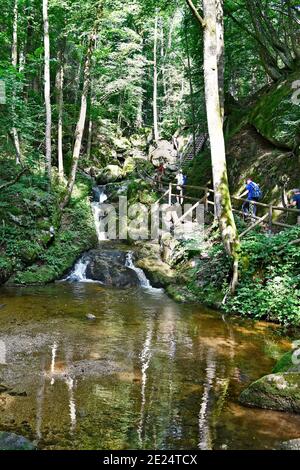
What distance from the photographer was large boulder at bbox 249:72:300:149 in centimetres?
1653

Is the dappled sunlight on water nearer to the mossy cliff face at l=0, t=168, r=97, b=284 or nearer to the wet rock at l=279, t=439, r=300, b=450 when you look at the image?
the wet rock at l=279, t=439, r=300, b=450

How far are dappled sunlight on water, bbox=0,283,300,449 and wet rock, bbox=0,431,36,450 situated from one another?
31 cm

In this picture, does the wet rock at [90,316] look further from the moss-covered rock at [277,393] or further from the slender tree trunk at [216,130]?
the moss-covered rock at [277,393]

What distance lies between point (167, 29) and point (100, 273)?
1356 inches

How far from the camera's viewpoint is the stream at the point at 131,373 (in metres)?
5.67

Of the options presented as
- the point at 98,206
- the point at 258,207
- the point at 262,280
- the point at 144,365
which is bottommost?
the point at 144,365

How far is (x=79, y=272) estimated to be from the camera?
1680 cm

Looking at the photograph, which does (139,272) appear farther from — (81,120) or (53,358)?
(53,358)

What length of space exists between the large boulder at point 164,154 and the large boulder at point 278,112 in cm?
1222

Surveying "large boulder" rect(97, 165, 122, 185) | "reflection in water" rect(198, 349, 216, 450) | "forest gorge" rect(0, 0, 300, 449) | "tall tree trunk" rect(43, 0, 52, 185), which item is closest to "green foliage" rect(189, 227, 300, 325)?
"forest gorge" rect(0, 0, 300, 449)

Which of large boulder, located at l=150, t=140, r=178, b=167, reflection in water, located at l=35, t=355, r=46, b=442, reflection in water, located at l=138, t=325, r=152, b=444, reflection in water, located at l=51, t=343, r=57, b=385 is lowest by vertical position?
reflection in water, located at l=138, t=325, r=152, b=444

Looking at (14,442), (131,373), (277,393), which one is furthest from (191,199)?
(14,442)

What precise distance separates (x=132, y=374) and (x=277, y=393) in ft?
8.77

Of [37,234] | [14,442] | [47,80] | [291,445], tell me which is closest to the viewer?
[14,442]
